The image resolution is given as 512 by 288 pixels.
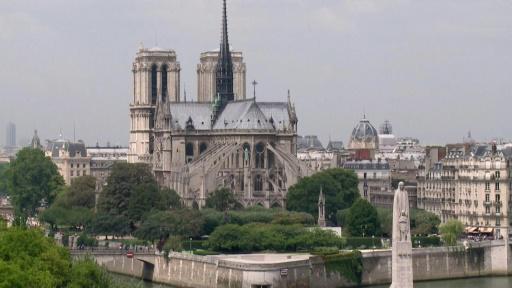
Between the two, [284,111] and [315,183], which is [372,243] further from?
[284,111]

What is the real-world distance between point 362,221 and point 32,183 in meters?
46.7

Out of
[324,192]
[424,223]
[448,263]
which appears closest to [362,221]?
[424,223]

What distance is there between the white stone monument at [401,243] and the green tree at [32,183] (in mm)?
85720

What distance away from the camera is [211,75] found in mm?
150875

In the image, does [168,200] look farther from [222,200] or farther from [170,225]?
[170,225]

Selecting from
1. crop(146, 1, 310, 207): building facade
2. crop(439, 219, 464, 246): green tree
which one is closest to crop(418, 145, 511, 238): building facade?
crop(439, 219, 464, 246): green tree

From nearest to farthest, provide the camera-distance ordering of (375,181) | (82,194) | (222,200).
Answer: (222,200), (82,194), (375,181)

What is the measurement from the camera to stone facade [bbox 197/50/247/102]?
151m

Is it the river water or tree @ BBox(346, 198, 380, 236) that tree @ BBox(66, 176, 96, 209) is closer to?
tree @ BBox(346, 198, 380, 236)

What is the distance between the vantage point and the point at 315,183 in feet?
389

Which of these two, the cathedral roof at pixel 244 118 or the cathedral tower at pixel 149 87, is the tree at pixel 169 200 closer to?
the cathedral roof at pixel 244 118

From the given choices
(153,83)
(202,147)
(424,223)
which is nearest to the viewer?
(424,223)

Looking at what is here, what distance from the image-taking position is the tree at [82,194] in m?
128

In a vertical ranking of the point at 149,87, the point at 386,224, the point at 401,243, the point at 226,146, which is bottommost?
the point at 401,243
